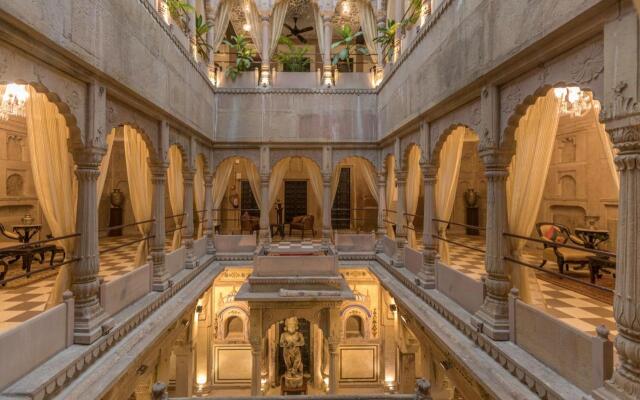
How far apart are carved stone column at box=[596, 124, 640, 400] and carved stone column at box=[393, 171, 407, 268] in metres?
5.59

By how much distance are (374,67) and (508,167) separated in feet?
22.9

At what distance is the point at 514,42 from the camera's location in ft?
12.3

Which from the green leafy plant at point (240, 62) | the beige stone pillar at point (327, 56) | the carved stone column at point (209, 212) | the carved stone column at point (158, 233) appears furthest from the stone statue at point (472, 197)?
the carved stone column at point (158, 233)

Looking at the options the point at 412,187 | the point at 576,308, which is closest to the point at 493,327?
the point at 576,308

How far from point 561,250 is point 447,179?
111 inches

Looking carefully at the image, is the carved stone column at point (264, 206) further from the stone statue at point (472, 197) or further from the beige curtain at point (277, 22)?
the stone statue at point (472, 197)

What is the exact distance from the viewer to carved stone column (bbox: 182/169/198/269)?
8.19 metres

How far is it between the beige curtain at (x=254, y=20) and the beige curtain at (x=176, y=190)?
438 centimetres

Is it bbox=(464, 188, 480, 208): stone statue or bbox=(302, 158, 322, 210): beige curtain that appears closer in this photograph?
bbox=(302, 158, 322, 210): beige curtain

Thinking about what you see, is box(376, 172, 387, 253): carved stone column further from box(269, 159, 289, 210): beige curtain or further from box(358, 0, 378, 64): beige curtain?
box(358, 0, 378, 64): beige curtain

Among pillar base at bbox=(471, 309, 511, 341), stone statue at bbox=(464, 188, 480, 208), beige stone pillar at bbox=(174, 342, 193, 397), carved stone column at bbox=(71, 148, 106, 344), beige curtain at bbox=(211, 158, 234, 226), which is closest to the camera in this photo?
pillar base at bbox=(471, 309, 511, 341)

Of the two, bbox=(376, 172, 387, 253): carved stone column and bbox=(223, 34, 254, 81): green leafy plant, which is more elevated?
bbox=(223, 34, 254, 81): green leafy plant

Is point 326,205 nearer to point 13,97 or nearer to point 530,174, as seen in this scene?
point 530,174

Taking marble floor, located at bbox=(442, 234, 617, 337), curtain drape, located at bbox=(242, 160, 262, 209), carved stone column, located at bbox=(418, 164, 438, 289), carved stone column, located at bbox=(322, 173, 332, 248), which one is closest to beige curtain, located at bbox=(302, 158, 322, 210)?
carved stone column, located at bbox=(322, 173, 332, 248)
